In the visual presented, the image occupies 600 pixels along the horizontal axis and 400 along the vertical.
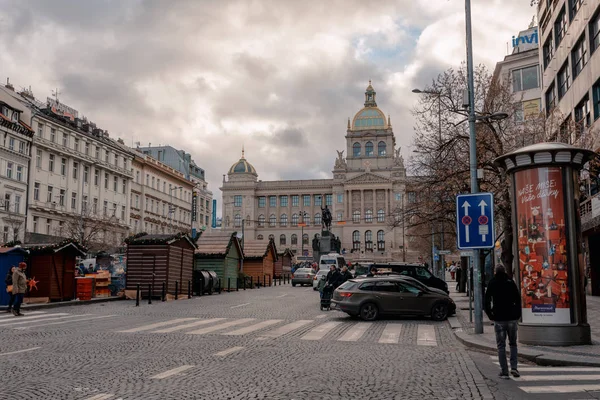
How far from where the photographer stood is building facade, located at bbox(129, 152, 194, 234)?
81.6m

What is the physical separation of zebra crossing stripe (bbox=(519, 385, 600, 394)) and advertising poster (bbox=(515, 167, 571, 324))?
14.7 ft

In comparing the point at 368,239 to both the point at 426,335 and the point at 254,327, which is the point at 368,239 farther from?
the point at 426,335

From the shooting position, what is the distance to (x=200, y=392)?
314 inches

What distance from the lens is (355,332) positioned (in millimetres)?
16359

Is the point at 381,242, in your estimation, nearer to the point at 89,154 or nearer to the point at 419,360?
the point at 89,154

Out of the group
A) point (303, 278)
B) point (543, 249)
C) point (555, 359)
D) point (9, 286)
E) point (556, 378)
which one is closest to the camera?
point (556, 378)

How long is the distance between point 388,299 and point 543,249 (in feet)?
24.7

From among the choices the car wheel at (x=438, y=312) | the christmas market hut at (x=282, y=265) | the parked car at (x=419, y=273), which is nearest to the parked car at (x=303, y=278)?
the christmas market hut at (x=282, y=265)

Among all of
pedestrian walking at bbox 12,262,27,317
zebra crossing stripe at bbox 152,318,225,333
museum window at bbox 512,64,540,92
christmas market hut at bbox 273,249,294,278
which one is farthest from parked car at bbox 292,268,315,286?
pedestrian walking at bbox 12,262,27,317

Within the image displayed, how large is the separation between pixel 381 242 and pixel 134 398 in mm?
130981

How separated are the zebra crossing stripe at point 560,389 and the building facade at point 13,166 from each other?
51090 mm

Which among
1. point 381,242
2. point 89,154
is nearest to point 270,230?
point 381,242

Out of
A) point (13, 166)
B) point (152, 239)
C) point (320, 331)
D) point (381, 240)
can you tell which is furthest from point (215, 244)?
point (381, 240)

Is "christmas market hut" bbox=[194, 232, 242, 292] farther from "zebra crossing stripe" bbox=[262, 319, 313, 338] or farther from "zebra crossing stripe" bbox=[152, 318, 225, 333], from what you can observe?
"zebra crossing stripe" bbox=[262, 319, 313, 338]
